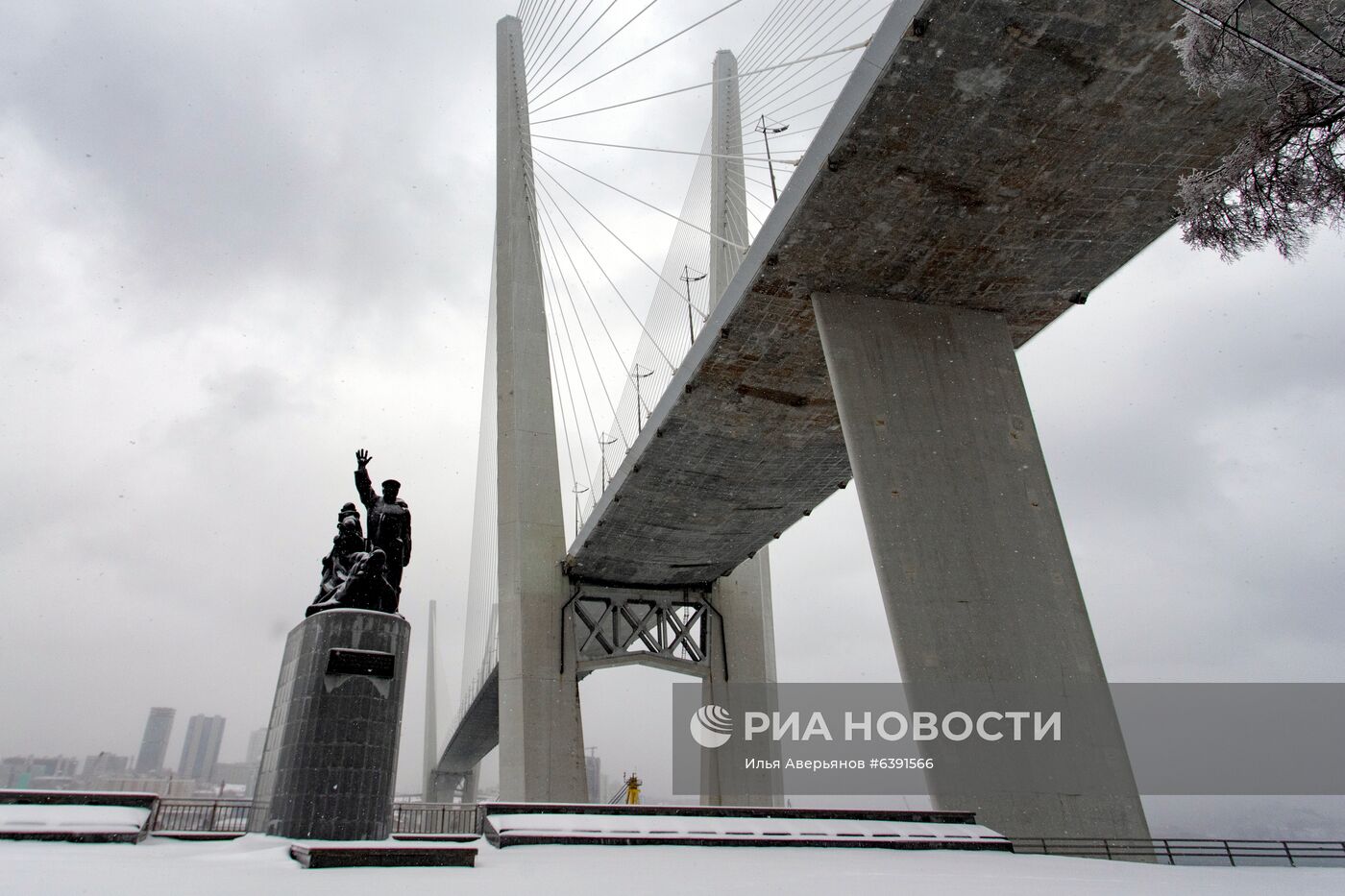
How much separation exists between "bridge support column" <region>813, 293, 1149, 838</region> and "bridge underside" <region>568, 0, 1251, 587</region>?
76cm

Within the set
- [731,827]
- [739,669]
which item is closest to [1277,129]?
[731,827]

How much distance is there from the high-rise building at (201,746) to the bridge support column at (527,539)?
81.7 meters

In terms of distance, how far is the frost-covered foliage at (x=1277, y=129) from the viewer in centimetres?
498

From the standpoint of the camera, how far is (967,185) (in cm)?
895

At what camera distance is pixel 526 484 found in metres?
19.3

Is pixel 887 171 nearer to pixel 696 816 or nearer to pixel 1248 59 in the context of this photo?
pixel 1248 59

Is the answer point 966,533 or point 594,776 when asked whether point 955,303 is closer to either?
point 966,533

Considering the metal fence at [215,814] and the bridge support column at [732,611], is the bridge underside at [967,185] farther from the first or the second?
the bridge support column at [732,611]

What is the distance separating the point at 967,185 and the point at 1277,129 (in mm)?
3912

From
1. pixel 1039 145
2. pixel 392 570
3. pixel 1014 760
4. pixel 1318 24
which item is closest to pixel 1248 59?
pixel 1318 24

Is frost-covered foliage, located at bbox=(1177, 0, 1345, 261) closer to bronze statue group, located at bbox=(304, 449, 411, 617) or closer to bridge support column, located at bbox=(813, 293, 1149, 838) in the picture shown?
bridge support column, located at bbox=(813, 293, 1149, 838)

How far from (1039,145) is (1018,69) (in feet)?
3.60

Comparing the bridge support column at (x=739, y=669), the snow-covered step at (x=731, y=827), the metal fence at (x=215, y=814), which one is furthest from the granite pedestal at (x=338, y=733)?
the bridge support column at (x=739, y=669)

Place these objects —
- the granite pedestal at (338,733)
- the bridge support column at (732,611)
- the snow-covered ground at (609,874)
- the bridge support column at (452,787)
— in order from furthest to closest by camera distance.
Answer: the bridge support column at (452,787) < the bridge support column at (732,611) < the granite pedestal at (338,733) < the snow-covered ground at (609,874)
